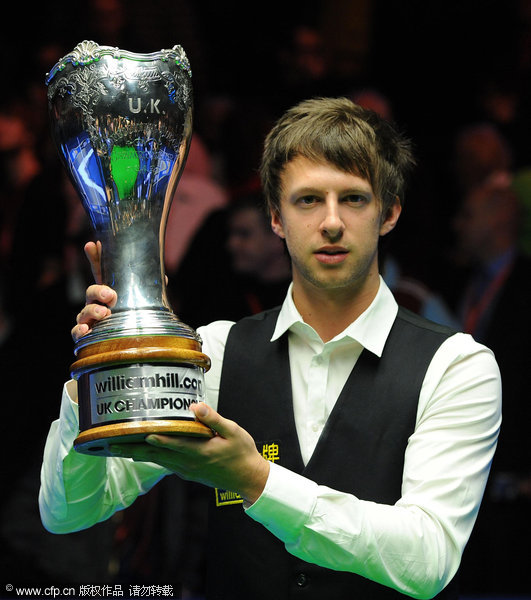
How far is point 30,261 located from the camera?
3855 mm

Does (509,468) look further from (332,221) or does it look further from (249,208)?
(332,221)

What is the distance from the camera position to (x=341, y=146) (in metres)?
2.12

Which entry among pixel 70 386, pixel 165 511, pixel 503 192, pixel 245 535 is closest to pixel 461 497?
pixel 245 535

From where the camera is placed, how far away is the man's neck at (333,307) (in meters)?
2.21

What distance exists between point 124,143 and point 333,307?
577 millimetres

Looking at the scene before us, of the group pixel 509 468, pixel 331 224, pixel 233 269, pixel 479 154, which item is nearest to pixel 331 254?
pixel 331 224

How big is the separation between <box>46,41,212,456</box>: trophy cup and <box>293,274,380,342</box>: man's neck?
0.40 meters

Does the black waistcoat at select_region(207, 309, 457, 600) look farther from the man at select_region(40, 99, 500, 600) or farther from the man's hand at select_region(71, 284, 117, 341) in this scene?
the man's hand at select_region(71, 284, 117, 341)

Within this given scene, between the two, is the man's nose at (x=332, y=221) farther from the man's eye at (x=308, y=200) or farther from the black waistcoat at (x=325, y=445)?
the black waistcoat at (x=325, y=445)

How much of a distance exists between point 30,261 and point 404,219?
135 centimetres

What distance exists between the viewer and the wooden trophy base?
5.51ft

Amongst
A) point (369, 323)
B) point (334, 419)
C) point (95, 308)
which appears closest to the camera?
point (95, 308)

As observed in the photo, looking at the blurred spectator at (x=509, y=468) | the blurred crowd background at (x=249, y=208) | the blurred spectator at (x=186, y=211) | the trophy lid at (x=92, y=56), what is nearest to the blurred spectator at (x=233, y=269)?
the blurred crowd background at (x=249, y=208)

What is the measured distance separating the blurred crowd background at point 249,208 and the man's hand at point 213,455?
1.79 m
